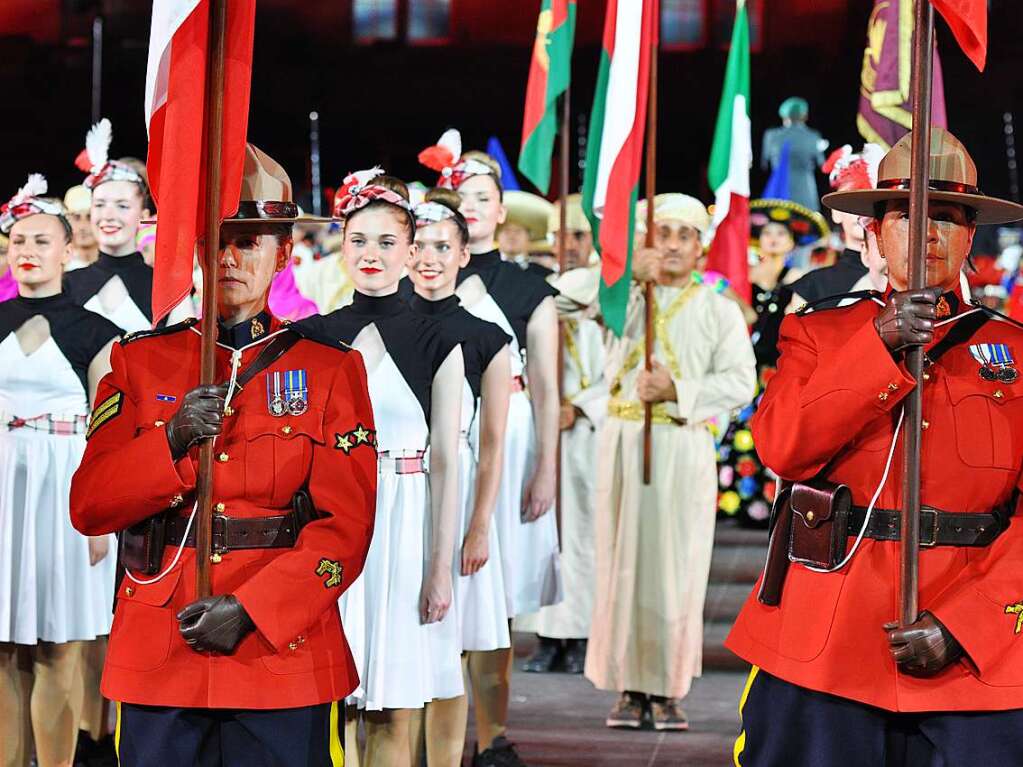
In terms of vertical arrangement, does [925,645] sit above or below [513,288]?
below

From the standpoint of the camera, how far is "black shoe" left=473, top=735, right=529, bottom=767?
5.86 meters

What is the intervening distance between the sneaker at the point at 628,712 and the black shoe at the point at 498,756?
0.88 metres

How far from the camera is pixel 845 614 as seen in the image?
11.2 feet

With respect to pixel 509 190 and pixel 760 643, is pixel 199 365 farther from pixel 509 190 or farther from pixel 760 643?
pixel 509 190

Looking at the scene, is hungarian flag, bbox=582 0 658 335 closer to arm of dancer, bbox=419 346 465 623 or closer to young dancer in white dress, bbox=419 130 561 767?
young dancer in white dress, bbox=419 130 561 767

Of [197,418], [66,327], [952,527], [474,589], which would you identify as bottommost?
[474,589]

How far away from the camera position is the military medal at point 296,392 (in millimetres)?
3518

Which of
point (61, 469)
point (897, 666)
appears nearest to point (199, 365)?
point (897, 666)

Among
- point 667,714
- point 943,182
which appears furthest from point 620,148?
point 943,182

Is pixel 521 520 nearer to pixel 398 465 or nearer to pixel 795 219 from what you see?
pixel 398 465

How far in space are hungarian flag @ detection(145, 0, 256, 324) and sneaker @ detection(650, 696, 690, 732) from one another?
3.68 m

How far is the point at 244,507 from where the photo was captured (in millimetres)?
3480

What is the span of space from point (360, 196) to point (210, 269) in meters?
1.59

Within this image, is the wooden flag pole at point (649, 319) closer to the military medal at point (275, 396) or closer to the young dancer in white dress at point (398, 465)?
the young dancer in white dress at point (398, 465)
